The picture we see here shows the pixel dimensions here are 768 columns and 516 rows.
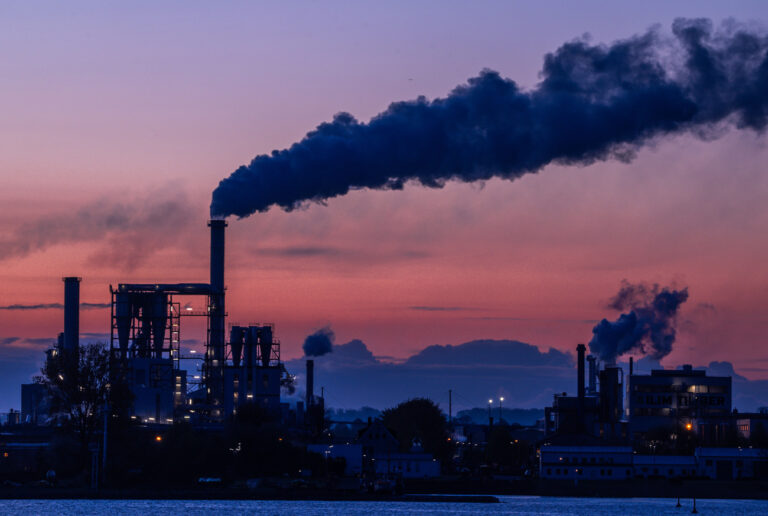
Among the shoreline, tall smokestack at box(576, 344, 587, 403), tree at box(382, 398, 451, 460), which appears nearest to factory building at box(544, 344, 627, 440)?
tall smokestack at box(576, 344, 587, 403)

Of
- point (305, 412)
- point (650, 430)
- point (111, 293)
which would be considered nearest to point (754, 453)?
point (650, 430)

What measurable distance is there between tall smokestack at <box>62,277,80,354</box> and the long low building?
54.7 metres

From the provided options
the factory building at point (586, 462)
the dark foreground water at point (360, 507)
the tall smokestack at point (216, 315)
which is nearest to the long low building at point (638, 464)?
the factory building at point (586, 462)

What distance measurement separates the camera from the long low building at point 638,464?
457 ft

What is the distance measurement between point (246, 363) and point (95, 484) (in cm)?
4661

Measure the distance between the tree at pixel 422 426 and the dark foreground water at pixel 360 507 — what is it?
141 feet

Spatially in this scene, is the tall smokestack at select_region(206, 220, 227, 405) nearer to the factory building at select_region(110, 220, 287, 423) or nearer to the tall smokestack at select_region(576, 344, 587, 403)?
the factory building at select_region(110, 220, 287, 423)

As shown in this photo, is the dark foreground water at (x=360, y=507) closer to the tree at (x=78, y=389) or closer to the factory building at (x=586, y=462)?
the tree at (x=78, y=389)

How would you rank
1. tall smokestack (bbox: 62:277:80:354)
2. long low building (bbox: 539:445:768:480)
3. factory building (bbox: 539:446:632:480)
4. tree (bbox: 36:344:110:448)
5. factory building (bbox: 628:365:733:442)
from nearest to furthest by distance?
tree (bbox: 36:344:110:448), factory building (bbox: 539:446:632:480), long low building (bbox: 539:445:768:480), tall smokestack (bbox: 62:277:80:354), factory building (bbox: 628:365:733:442)

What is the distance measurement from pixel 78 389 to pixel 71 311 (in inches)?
1103

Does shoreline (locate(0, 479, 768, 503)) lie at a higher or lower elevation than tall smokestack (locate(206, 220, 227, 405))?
lower

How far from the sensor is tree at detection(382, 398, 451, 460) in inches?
6363

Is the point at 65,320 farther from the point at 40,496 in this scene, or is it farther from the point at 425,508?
the point at 425,508

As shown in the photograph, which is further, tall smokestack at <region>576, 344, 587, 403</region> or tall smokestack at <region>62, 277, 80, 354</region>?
tall smokestack at <region>576, 344, 587, 403</region>
